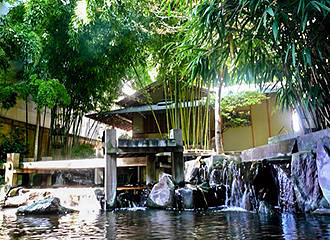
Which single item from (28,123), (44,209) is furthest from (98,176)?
(28,123)

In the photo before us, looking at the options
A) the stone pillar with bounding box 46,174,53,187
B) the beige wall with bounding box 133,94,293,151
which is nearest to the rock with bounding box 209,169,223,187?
the stone pillar with bounding box 46,174,53,187

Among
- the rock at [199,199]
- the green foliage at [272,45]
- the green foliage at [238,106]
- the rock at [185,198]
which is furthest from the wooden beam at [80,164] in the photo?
the green foliage at [238,106]

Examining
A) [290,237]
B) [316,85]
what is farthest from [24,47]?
[290,237]

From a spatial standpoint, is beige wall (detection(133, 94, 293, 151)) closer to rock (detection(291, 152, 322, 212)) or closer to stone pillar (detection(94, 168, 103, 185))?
stone pillar (detection(94, 168, 103, 185))

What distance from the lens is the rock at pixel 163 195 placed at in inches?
241

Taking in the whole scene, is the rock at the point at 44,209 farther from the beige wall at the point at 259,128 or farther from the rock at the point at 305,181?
the beige wall at the point at 259,128

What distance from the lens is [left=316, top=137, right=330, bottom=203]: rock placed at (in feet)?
13.0

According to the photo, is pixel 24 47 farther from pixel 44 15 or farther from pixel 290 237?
pixel 290 237

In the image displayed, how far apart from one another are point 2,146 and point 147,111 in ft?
18.0

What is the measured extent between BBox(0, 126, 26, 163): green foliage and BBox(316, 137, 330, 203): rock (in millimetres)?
9333

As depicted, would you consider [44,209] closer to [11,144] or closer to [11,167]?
[11,167]

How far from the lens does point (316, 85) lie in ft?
15.0

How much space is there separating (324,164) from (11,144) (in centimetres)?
998

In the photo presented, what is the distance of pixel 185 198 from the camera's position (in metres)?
6.05
